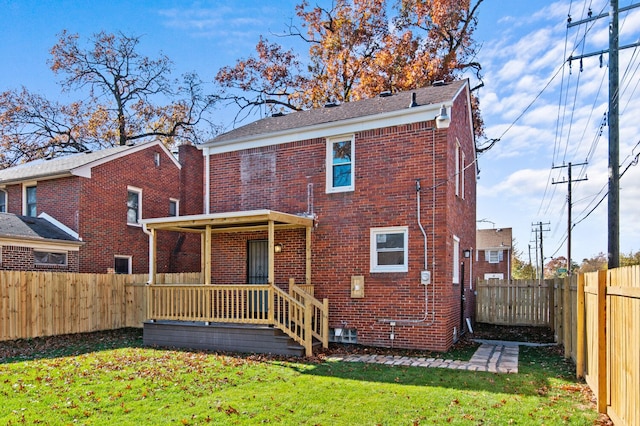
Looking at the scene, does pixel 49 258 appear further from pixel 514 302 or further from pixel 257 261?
pixel 514 302

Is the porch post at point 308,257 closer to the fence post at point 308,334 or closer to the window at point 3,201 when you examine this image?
the fence post at point 308,334

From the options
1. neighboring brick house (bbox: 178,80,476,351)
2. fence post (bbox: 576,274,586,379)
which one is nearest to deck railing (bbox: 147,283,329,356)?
neighboring brick house (bbox: 178,80,476,351)

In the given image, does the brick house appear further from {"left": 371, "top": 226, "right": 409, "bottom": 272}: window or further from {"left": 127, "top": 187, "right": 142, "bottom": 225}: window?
{"left": 127, "top": 187, "right": 142, "bottom": 225}: window

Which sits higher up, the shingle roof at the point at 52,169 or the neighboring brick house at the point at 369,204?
the shingle roof at the point at 52,169

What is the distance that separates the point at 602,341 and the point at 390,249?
577 cm

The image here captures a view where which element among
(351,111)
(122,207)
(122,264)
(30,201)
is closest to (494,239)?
(351,111)

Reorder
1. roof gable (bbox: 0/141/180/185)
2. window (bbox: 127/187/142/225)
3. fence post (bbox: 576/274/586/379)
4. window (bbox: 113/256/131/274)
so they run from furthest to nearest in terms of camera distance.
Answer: window (bbox: 127/187/142/225) < window (bbox: 113/256/131/274) < roof gable (bbox: 0/141/180/185) < fence post (bbox: 576/274/586/379)

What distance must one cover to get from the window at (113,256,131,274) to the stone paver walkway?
39.4 feet

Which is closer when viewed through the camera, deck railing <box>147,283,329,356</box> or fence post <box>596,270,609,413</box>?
fence post <box>596,270,609,413</box>

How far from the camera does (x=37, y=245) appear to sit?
15.5m

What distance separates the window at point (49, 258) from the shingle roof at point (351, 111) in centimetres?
709

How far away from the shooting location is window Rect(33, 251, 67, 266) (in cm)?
1574

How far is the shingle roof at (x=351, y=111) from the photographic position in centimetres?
1230

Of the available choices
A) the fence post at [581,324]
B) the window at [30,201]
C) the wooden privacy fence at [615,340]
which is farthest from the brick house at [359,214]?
the window at [30,201]
